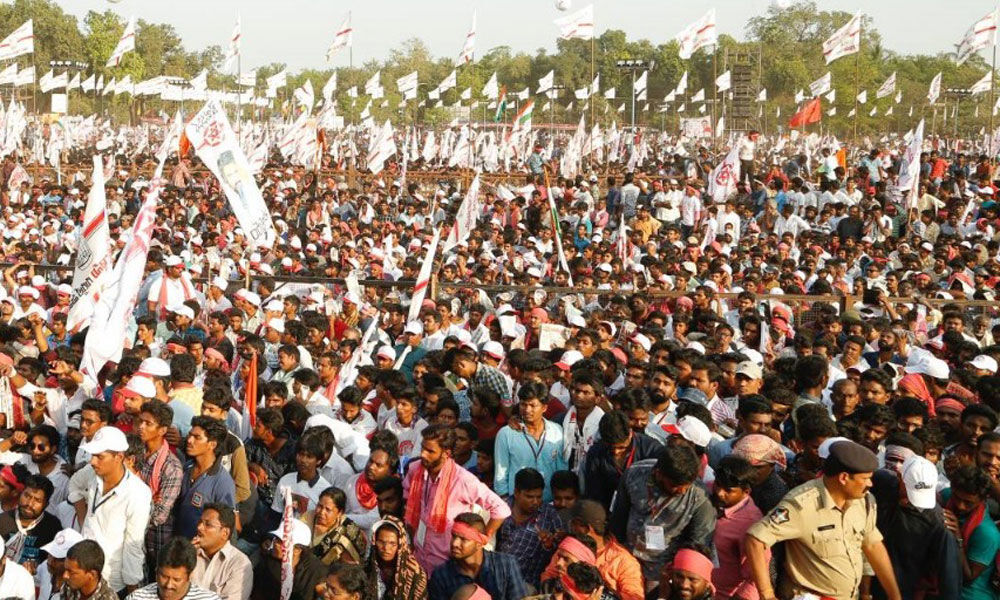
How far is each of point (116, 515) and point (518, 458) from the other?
2.11m

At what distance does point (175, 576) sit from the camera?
5.00m

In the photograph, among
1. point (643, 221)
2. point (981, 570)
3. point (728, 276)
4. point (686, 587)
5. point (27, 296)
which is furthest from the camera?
point (643, 221)

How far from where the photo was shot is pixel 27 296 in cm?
1161

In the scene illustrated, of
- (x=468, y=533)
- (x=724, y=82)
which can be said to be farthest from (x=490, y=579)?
(x=724, y=82)

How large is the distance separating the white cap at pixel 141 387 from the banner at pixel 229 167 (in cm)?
275

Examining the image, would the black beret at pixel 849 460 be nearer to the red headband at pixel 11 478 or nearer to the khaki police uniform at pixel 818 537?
the khaki police uniform at pixel 818 537

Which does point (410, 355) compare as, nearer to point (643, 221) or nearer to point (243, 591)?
point (243, 591)

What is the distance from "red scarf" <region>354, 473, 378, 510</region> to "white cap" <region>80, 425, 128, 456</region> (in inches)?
48.7

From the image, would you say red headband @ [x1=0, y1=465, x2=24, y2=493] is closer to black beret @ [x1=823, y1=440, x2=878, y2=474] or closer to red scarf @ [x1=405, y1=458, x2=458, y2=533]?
red scarf @ [x1=405, y1=458, x2=458, y2=533]

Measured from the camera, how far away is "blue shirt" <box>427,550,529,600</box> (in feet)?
16.6

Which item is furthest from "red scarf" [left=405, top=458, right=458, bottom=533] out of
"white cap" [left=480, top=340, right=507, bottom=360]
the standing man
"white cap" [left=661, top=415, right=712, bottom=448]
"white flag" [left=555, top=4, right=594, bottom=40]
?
"white flag" [left=555, top=4, right=594, bottom=40]

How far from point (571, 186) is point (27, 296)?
13201mm

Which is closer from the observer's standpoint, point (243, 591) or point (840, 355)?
point (243, 591)

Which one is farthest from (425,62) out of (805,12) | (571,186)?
(571,186)
